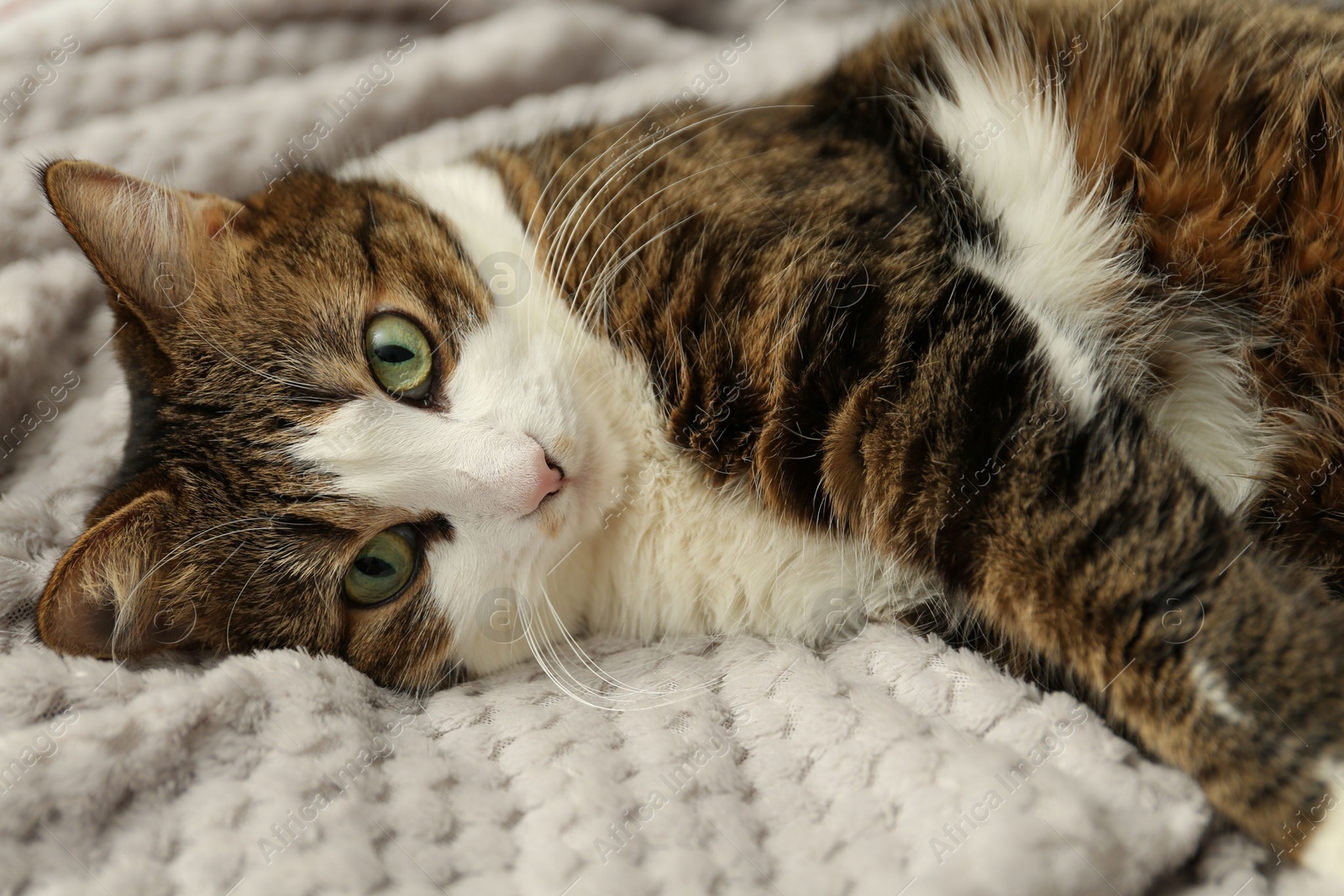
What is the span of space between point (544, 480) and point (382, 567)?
275 mm

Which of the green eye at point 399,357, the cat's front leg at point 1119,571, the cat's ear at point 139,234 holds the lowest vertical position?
Answer: the cat's front leg at point 1119,571

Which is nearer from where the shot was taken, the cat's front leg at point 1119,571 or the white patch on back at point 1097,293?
the cat's front leg at point 1119,571

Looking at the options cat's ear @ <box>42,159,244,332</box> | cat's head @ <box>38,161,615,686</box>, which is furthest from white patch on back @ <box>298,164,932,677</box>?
cat's ear @ <box>42,159,244,332</box>

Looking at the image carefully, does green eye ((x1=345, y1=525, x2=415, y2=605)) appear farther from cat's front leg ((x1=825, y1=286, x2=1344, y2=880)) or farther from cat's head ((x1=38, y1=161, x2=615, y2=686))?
cat's front leg ((x1=825, y1=286, x2=1344, y2=880))

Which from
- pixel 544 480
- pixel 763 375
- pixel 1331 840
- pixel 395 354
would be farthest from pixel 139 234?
pixel 1331 840

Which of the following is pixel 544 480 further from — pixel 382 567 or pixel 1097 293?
pixel 1097 293

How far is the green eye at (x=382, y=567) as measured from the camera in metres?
1.19

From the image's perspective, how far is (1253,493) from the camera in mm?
1190

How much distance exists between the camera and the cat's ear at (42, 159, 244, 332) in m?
1.20

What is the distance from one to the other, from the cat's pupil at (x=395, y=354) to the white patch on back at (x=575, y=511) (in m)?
0.06

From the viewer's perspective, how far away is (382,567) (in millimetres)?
1208

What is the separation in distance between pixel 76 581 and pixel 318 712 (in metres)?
0.35

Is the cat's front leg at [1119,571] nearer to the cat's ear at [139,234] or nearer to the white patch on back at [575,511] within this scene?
the white patch on back at [575,511]

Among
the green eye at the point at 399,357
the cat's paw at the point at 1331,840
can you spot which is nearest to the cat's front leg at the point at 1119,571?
the cat's paw at the point at 1331,840
